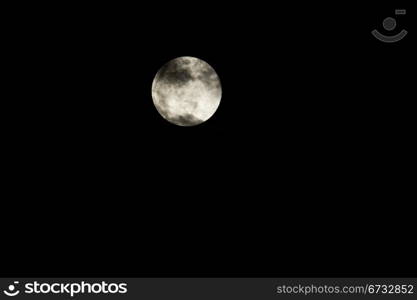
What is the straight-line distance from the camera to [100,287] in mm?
6773

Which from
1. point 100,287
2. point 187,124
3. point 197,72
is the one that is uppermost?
point 197,72

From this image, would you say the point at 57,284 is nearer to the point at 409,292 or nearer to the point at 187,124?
the point at 187,124

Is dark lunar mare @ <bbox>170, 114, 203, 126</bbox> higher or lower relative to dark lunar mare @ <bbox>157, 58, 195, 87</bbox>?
lower

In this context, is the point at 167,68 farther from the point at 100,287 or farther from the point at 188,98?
the point at 100,287

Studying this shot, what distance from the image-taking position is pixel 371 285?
667cm

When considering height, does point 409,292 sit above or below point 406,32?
below

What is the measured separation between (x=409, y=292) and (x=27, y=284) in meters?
5.08

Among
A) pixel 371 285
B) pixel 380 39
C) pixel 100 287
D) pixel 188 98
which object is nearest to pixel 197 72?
pixel 188 98

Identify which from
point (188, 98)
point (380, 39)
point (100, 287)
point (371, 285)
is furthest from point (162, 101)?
point (371, 285)

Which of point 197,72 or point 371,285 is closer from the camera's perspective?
point 371,285

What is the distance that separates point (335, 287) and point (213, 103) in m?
3.17

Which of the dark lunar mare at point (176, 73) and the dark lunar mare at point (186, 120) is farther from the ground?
the dark lunar mare at point (176, 73)

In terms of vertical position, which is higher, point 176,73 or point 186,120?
point 176,73

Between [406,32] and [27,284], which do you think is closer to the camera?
[27,284]
